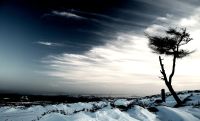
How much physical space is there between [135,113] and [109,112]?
1.66 m

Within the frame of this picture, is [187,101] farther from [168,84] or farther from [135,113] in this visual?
[135,113]

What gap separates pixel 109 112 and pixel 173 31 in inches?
577

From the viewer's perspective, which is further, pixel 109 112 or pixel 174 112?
pixel 174 112

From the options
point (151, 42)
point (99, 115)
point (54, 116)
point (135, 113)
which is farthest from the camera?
point (151, 42)

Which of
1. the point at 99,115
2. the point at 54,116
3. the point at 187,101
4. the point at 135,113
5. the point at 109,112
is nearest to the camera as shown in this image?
the point at 54,116

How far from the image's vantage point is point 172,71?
77.7ft

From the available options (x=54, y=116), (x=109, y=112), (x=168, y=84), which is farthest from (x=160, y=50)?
(x=54, y=116)

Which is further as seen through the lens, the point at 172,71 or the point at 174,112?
the point at 172,71

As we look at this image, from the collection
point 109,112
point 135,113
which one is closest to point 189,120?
point 135,113

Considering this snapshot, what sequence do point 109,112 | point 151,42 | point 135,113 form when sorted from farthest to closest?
point 151,42 < point 135,113 < point 109,112

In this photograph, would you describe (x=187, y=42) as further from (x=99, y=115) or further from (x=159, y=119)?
(x=99, y=115)

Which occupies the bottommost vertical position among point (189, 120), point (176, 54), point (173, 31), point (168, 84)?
point (189, 120)

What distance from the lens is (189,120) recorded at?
12.2 metres

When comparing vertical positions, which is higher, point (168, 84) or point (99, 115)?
point (168, 84)
